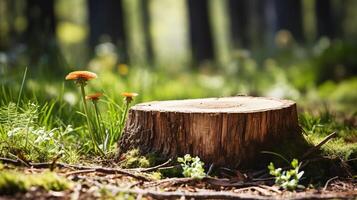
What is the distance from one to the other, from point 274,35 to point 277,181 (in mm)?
10041

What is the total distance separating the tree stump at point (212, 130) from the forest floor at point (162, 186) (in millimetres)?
158

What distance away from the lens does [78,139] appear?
3789 mm

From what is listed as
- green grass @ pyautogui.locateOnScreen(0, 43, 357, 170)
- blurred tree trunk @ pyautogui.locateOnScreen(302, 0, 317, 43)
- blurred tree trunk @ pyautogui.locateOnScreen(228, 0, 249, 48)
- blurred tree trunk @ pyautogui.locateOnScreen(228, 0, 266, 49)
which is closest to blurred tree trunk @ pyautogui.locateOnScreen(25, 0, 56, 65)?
green grass @ pyautogui.locateOnScreen(0, 43, 357, 170)

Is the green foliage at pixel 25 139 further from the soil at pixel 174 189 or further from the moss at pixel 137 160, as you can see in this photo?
the moss at pixel 137 160

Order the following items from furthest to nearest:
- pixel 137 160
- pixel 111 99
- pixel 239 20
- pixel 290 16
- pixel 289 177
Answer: pixel 239 20, pixel 290 16, pixel 111 99, pixel 137 160, pixel 289 177

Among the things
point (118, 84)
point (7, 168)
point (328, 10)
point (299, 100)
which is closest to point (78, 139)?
point (7, 168)

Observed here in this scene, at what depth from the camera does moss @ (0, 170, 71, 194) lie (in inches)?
96.4

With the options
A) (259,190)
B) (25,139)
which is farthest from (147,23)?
(259,190)

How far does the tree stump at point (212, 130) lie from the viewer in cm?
313

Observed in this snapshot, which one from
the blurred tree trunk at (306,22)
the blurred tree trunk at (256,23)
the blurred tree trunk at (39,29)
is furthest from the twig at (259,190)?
the blurred tree trunk at (256,23)

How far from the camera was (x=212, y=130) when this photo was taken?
10.3 feet

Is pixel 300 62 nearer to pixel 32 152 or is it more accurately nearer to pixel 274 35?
pixel 274 35

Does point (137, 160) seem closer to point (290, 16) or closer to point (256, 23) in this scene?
point (290, 16)

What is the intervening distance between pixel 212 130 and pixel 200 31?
10.9 meters
